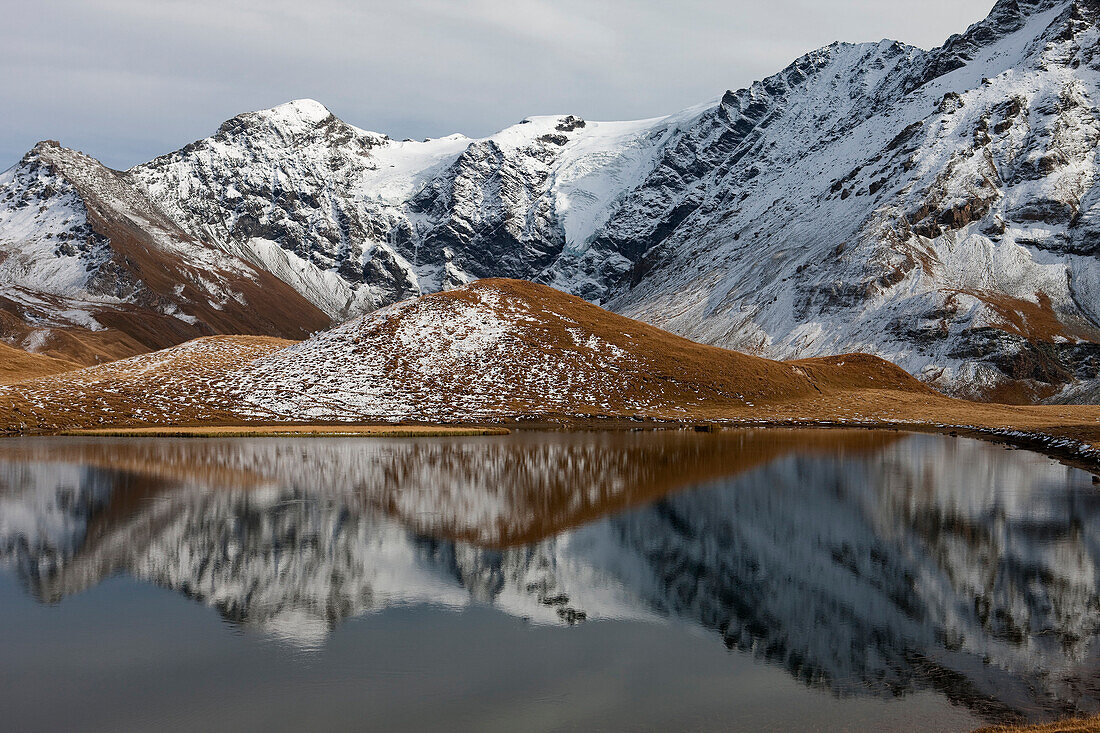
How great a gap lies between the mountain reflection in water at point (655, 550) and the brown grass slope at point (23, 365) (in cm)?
8794

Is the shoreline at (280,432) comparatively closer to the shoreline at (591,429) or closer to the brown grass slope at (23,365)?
the shoreline at (591,429)

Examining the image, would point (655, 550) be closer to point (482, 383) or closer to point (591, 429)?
point (591, 429)

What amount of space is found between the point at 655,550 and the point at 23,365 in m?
138

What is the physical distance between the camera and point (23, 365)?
456 ft

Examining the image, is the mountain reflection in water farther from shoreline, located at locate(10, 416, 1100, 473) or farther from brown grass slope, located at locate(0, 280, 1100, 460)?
brown grass slope, located at locate(0, 280, 1100, 460)

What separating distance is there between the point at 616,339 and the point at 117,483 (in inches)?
3013

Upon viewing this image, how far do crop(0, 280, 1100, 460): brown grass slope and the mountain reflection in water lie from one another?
35474mm

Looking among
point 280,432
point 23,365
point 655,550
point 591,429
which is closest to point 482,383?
point 591,429

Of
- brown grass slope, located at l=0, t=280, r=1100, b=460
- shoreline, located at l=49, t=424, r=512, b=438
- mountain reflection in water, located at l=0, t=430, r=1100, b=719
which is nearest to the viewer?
mountain reflection in water, located at l=0, t=430, r=1100, b=719

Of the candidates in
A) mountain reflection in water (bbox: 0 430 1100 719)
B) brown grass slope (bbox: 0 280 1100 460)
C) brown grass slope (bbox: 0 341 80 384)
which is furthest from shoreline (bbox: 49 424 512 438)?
brown grass slope (bbox: 0 341 80 384)

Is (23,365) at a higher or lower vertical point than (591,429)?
lower

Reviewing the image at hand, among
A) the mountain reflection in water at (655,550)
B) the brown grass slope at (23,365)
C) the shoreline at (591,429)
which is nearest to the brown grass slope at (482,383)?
the shoreline at (591,429)

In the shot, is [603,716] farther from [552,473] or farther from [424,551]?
[552,473]

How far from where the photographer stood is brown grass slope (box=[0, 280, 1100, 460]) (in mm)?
90337
